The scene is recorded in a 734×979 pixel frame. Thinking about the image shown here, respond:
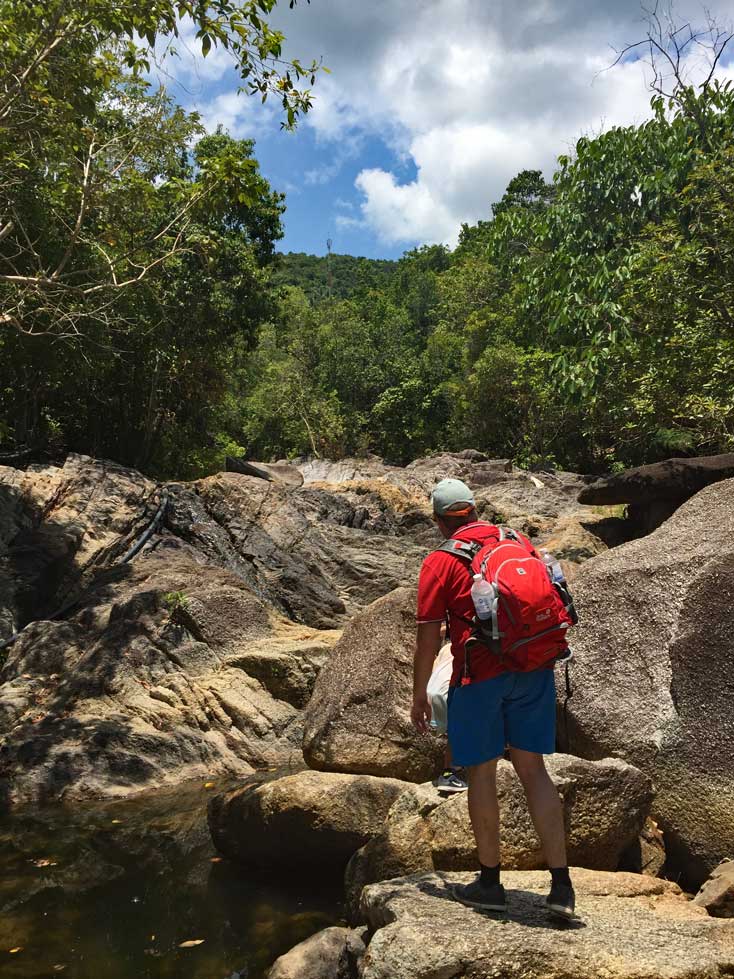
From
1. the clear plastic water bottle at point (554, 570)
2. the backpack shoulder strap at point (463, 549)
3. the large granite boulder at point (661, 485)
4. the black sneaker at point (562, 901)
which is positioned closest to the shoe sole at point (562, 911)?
the black sneaker at point (562, 901)

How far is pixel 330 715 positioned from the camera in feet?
23.0

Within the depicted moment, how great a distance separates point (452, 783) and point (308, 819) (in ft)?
4.84

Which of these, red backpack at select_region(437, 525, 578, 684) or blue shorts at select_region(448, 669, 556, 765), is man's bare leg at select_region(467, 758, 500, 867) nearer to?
blue shorts at select_region(448, 669, 556, 765)

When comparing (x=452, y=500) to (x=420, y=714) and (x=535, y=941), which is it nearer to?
(x=420, y=714)

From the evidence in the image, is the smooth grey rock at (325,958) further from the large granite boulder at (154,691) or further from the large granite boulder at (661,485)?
the large granite boulder at (661,485)

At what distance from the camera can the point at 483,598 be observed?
12.1ft

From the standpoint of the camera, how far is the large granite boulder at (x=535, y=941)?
136 inches

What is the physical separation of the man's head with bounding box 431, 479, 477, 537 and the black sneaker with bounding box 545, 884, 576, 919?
172 centimetres

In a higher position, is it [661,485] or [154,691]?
[661,485]

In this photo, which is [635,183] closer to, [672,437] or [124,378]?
[672,437]

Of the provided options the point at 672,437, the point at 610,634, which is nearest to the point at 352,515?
the point at 672,437

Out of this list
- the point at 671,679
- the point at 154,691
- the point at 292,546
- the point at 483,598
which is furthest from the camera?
the point at 292,546

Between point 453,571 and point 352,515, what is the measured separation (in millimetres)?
14721

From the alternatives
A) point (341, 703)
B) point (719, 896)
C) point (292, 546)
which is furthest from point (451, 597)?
point (292, 546)
